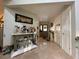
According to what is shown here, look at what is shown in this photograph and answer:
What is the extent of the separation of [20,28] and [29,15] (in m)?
1.24

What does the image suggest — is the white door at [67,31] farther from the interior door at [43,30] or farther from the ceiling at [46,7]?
the interior door at [43,30]

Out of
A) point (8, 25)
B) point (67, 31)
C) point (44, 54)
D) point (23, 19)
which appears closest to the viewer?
point (44, 54)

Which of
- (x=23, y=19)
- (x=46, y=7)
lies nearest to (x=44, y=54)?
(x=46, y=7)

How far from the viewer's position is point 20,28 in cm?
557

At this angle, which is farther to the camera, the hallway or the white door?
the white door

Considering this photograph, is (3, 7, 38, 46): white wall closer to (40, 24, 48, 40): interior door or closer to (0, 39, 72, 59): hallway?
(0, 39, 72, 59): hallway

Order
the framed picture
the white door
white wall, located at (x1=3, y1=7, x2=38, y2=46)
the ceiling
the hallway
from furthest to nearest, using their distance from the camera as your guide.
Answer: the framed picture < white wall, located at (x1=3, y1=7, x2=38, y2=46) < the white door < the ceiling < the hallway

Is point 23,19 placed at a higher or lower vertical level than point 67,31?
higher

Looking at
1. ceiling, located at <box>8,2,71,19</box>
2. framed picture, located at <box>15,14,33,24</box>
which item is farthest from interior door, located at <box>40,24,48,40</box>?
ceiling, located at <box>8,2,71,19</box>

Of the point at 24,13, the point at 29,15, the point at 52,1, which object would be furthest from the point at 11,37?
the point at 52,1

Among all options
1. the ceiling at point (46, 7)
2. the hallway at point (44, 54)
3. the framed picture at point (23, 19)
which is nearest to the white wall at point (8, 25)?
the framed picture at point (23, 19)

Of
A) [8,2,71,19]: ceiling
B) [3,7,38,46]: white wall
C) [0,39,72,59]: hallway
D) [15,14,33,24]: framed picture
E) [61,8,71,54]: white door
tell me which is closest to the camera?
[0,39,72,59]: hallway

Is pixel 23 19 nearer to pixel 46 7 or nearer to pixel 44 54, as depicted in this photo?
pixel 46 7

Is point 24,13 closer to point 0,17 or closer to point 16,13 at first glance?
point 16,13
